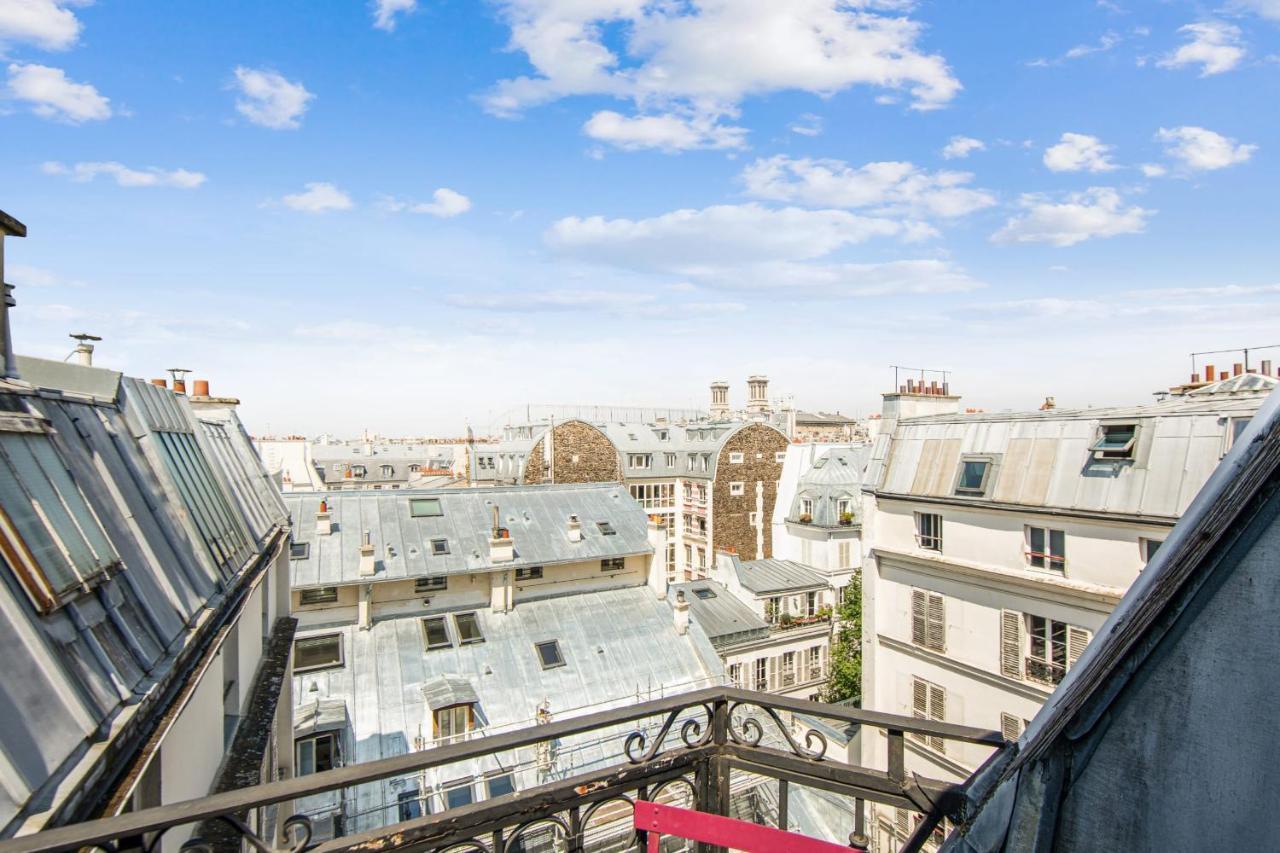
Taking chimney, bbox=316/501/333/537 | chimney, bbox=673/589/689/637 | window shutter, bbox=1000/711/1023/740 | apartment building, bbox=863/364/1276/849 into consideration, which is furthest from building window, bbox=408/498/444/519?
window shutter, bbox=1000/711/1023/740

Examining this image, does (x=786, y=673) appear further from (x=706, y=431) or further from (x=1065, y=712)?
(x=1065, y=712)

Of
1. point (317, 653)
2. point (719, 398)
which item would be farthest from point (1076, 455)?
point (719, 398)

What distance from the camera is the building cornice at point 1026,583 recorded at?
14.3 metres

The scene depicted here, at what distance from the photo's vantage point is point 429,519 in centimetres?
2292

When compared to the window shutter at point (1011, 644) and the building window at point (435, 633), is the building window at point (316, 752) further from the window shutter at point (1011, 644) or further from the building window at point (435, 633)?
the window shutter at point (1011, 644)

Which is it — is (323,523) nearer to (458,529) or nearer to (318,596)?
(318,596)

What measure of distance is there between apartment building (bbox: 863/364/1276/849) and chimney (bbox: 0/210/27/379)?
17.5 metres

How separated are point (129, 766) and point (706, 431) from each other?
143ft

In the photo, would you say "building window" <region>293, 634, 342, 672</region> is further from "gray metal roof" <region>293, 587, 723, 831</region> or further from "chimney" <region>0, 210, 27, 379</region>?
"chimney" <region>0, 210, 27, 379</region>

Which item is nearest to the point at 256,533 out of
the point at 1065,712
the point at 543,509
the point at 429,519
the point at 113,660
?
the point at 113,660

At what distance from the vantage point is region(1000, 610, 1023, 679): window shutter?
15797mm

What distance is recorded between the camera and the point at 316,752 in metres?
15.4

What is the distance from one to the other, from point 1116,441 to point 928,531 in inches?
197

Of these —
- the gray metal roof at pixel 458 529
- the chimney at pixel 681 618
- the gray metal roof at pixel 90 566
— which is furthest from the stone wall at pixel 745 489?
the gray metal roof at pixel 90 566
